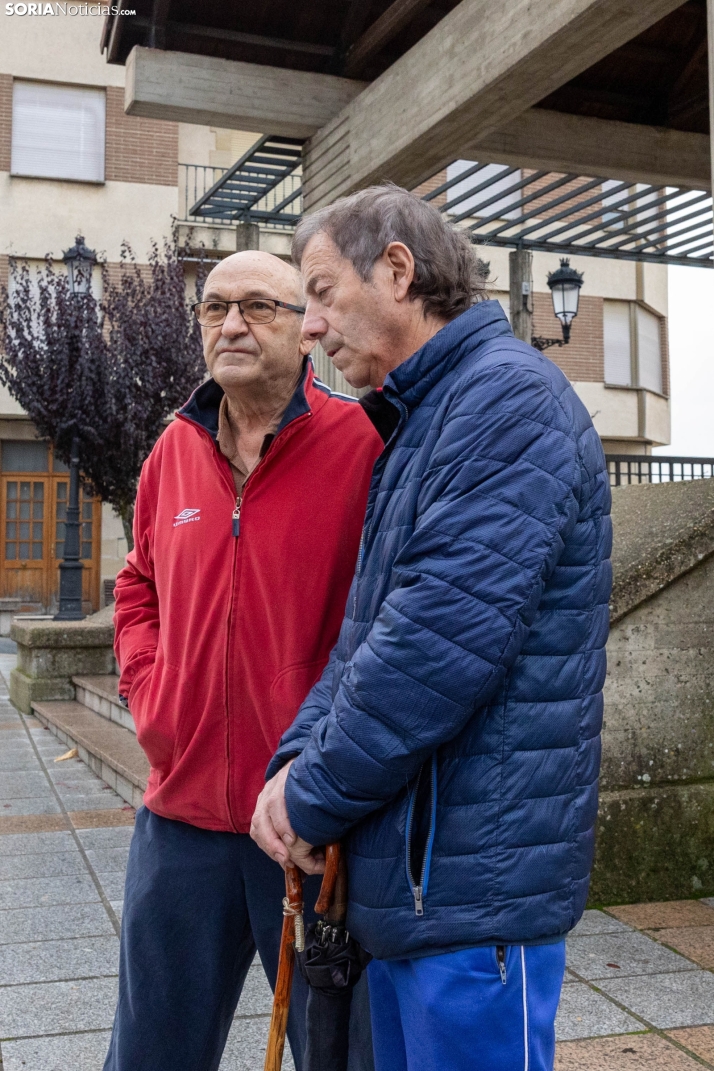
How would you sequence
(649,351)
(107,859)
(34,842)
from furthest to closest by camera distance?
(649,351) → (34,842) → (107,859)

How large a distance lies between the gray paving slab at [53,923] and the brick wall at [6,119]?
20908 millimetres

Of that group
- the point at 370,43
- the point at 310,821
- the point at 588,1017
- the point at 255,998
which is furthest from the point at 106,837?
the point at 370,43

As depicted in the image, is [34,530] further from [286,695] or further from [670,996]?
[286,695]

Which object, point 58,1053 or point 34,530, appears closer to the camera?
point 58,1053

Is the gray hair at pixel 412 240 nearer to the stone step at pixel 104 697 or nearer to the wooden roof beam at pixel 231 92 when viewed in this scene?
the wooden roof beam at pixel 231 92

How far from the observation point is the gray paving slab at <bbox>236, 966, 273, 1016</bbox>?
3.43 metres

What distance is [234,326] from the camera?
7.54 feet

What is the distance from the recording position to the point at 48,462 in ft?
76.2

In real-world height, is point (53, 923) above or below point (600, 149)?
below

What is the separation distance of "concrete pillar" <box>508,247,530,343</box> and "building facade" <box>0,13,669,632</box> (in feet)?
30.2

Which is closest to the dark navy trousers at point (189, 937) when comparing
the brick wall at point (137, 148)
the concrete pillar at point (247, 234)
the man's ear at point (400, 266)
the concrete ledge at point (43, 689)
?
the man's ear at point (400, 266)

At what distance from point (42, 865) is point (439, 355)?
13.4 ft

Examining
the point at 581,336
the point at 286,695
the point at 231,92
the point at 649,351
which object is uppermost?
the point at 581,336

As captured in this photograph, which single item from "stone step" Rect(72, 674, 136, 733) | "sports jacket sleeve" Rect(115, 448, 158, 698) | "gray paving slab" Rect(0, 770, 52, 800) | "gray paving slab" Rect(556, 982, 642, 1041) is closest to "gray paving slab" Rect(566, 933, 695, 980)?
"gray paving slab" Rect(556, 982, 642, 1041)
